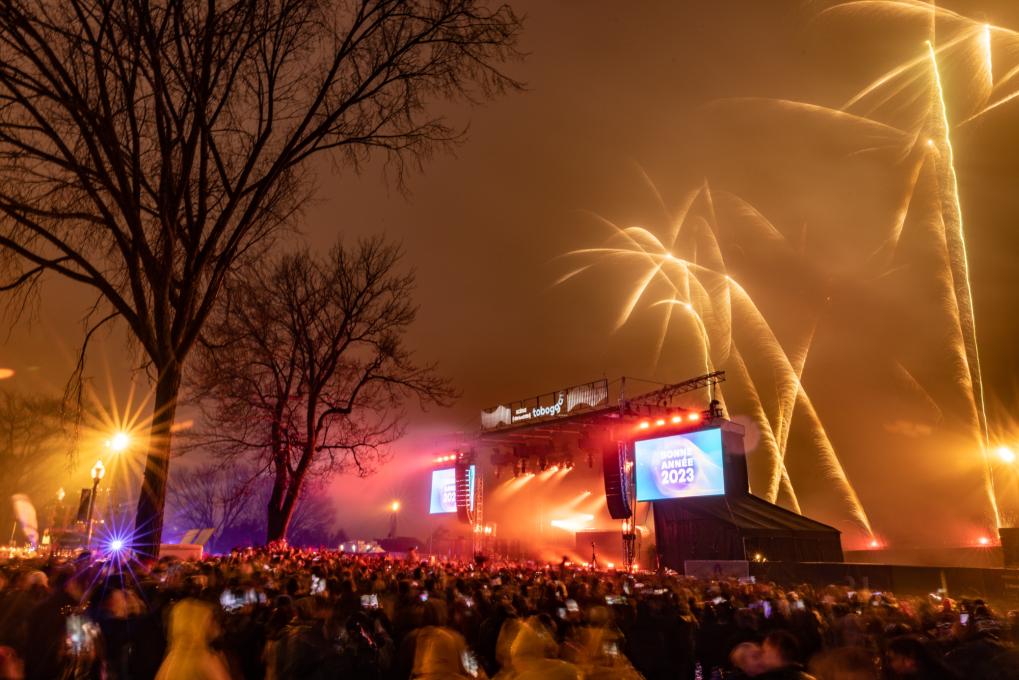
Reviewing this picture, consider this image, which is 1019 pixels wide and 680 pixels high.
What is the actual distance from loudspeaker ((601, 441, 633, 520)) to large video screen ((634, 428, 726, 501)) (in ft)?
8.05

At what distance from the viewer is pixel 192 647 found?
437cm

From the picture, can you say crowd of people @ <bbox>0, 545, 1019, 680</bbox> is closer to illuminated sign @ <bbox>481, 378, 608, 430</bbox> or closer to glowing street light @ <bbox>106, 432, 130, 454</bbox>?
glowing street light @ <bbox>106, 432, 130, 454</bbox>

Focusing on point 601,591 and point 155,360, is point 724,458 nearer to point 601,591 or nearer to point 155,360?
point 601,591

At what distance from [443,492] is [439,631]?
133 feet

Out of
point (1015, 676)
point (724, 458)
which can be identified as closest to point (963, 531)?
point (724, 458)

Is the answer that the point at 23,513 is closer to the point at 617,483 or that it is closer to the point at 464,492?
the point at 464,492

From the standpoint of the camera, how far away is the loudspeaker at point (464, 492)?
130ft

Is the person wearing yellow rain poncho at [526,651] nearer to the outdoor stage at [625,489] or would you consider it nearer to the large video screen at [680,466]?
the outdoor stage at [625,489]

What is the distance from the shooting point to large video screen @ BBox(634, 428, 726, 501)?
2738cm

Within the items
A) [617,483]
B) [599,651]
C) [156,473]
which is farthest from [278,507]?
[599,651]

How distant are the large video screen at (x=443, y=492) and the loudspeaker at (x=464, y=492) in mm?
2364

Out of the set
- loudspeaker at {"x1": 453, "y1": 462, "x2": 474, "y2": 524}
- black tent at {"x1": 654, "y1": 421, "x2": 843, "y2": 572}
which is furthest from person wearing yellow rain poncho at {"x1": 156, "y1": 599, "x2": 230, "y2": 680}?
loudspeaker at {"x1": 453, "y1": 462, "x2": 474, "y2": 524}

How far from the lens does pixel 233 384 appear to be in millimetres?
19391

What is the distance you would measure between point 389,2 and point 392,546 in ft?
→ 125
